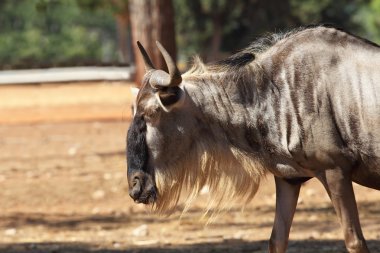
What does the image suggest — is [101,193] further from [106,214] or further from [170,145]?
[170,145]

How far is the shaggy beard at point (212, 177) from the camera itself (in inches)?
257

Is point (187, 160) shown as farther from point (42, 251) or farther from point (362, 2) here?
point (362, 2)

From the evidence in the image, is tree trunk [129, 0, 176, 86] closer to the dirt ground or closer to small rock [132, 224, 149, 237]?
the dirt ground

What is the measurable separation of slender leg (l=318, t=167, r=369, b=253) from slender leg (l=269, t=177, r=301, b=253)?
1.71ft

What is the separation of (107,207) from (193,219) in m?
1.45

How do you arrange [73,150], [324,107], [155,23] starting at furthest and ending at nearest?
[73,150]
[155,23]
[324,107]

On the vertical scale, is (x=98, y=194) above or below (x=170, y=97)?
below

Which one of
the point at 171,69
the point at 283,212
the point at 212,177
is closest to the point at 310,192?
the point at 283,212

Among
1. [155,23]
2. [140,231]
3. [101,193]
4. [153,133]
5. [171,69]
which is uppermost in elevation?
[171,69]

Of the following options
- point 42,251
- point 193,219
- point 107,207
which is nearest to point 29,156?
point 107,207

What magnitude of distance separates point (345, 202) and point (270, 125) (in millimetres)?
658

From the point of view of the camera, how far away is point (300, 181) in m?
6.65

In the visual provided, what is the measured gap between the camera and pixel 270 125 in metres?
6.33

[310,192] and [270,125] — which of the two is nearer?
[270,125]
